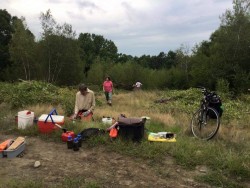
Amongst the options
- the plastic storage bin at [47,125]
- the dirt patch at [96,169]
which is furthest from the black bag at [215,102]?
the plastic storage bin at [47,125]

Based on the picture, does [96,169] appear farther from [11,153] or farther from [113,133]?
[11,153]

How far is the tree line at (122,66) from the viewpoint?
23.1 m

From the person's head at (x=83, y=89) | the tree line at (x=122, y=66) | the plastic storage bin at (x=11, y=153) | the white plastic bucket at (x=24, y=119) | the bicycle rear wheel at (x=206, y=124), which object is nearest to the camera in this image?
the plastic storage bin at (x=11, y=153)

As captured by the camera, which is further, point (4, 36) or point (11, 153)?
point (4, 36)

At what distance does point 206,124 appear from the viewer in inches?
257

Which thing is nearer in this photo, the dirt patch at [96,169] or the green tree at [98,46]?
the dirt patch at [96,169]

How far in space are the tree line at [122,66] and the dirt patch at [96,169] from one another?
14.3 meters

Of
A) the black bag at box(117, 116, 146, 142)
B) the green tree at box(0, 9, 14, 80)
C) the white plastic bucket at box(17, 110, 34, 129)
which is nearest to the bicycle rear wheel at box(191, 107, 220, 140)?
the black bag at box(117, 116, 146, 142)

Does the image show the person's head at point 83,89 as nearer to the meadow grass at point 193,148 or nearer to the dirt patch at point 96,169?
the meadow grass at point 193,148

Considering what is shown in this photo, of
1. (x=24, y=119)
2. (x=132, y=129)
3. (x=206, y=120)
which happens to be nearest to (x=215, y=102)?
(x=206, y=120)

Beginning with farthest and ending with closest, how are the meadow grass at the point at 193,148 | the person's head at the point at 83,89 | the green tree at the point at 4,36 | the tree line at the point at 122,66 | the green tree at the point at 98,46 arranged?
the green tree at the point at 98,46 → the green tree at the point at 4,36 → the tree line at the point at 122,66 → the person's head at the point at 83,89 → the meadow grass at the point at 193,148

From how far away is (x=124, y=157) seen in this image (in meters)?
5.29

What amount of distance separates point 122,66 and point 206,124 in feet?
99.9

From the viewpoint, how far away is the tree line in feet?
75.9
